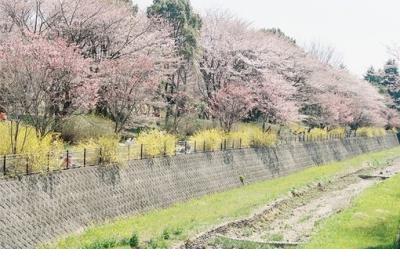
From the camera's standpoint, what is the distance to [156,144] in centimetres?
2472

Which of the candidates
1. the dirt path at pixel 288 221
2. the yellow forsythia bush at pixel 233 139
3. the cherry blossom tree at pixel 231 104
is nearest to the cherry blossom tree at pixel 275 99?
the yellow forsythia bush at pixel 233 139

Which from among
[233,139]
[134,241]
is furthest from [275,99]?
[134,241]

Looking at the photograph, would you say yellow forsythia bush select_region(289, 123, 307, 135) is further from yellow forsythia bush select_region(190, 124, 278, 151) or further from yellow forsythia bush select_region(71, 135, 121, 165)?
yellow forsythia bush select_region(71, 135, 121, 165)

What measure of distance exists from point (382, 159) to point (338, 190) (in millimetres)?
23880

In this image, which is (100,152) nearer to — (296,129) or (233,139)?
(233,139)

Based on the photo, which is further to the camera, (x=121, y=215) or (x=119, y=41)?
(x=119, y=41)

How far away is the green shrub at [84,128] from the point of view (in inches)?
1093

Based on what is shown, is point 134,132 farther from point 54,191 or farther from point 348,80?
point 348,80

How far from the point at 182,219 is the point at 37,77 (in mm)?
6745

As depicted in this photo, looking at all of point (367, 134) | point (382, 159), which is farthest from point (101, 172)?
point (367, 134)

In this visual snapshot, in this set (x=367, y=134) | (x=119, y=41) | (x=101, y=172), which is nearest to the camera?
(x=101, y=172)

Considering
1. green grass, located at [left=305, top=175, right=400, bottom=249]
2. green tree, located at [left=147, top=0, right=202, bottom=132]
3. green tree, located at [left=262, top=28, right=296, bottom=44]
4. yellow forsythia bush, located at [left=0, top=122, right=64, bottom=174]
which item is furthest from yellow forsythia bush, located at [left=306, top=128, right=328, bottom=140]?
yellow forsythia bush, located at [left=0, top=122, right=64, bottom=174]

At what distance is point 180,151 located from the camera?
28031mm
